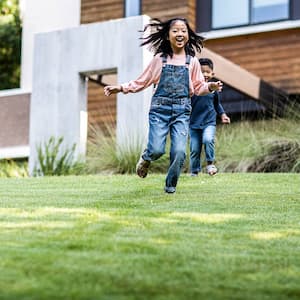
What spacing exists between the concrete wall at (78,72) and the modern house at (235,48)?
704 mm

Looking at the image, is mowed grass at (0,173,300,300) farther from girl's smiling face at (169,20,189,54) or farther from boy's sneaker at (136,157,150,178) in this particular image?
girl's smiling face at (169,20,189,54)

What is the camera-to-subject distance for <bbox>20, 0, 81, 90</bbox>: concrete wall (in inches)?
896

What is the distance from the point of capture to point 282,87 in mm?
17922

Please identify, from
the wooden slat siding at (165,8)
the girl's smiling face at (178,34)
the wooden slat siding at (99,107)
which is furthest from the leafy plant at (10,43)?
the girl's smiling face at (178,34)

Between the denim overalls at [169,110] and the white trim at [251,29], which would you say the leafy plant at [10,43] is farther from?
the denim overalls at [169,110]

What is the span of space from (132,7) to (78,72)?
14.3 ft

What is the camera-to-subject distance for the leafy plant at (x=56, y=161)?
14.6 m

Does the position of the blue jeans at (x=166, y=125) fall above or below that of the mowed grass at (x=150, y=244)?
above

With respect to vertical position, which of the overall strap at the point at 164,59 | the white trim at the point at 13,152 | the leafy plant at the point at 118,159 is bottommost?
the leafy plant at the point at 118,159

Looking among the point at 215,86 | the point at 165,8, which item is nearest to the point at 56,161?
the point at 165,8

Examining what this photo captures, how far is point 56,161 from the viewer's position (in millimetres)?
15141

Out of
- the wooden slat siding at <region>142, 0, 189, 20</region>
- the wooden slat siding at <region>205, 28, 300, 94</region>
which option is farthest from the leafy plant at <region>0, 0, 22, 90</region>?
the wooden slat siding at <region>205, 28, 300, 94</region>

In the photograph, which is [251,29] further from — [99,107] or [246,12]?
[99,107]

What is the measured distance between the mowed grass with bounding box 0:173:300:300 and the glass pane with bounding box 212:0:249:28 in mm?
10073
